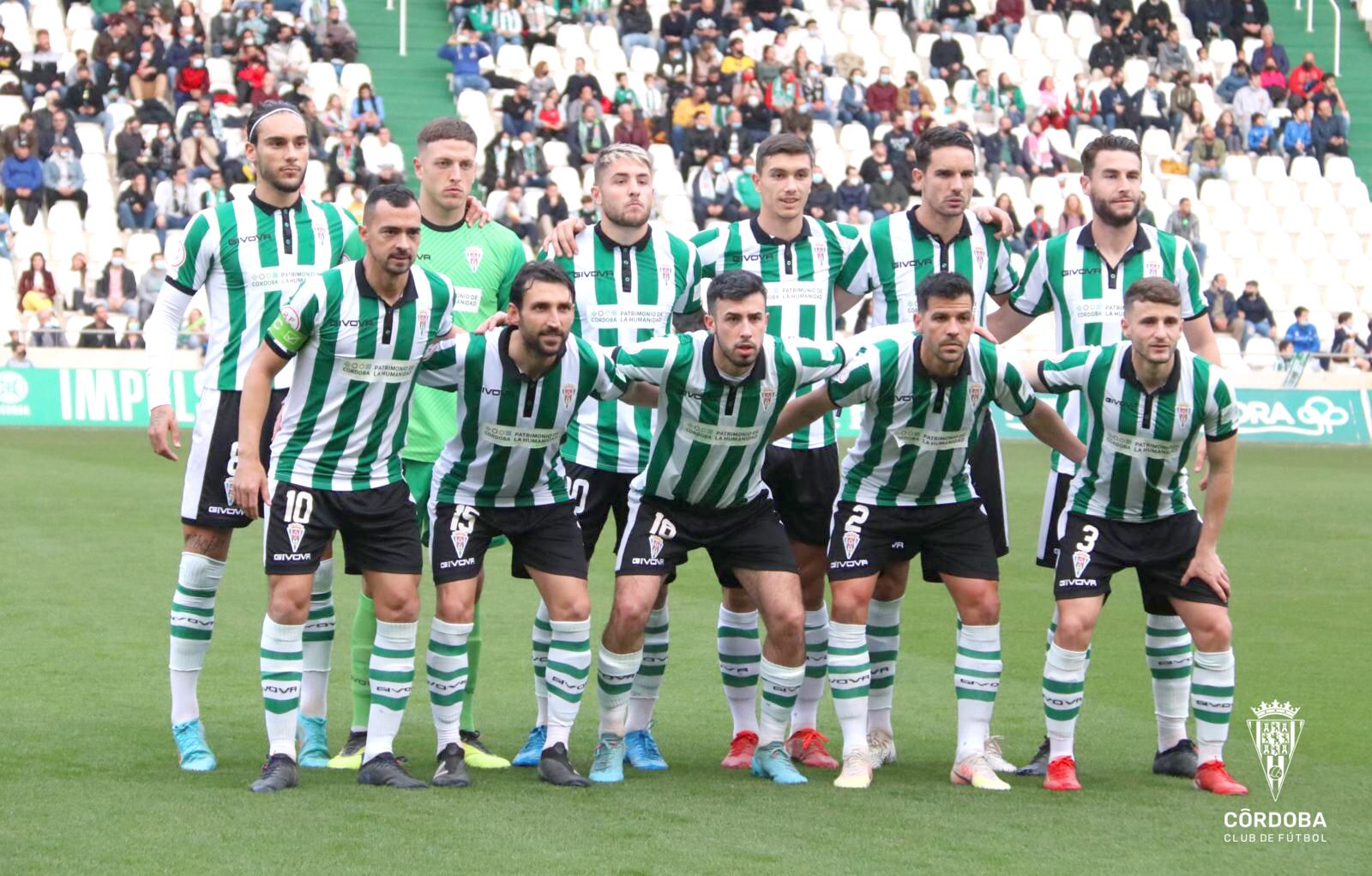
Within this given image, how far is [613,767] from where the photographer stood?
260 inches

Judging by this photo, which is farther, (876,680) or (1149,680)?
(1149,680)

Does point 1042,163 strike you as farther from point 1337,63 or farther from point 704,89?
point 1337,63

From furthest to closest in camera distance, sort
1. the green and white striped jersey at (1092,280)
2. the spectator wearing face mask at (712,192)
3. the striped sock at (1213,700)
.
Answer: the spectator wearing face mask at (712,192) < the green and white striped jersey at (1092,280) < the striped sock at (1213,700)

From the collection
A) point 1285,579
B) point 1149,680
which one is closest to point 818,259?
point 1149,680

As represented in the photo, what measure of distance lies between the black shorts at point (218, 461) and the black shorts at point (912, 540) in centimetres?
221

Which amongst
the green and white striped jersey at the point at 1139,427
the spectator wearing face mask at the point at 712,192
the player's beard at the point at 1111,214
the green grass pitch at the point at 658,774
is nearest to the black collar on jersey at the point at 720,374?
the green and white striped jersey at the point at 1139,427

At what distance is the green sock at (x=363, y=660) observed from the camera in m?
6.93

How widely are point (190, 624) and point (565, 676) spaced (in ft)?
4.84

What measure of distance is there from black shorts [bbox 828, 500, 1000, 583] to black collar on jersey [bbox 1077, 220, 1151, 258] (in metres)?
1.29

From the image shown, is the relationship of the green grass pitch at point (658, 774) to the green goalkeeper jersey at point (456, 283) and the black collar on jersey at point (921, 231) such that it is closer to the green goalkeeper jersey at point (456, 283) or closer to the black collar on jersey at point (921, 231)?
the green goalkeeper jersey at point (456, 283)

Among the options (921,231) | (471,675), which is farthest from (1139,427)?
(471,675)

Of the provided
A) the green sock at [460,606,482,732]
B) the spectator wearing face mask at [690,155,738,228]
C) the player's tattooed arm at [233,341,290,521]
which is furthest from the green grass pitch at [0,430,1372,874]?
the spectator wearing face mask at [690,155,738,228]

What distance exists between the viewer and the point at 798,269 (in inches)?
293

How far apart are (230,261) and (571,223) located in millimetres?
1416
